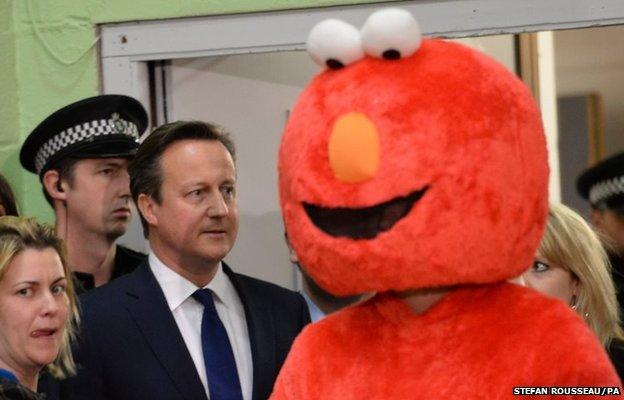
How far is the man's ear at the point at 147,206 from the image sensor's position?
3.35 metres

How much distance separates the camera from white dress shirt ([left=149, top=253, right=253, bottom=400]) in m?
3.13

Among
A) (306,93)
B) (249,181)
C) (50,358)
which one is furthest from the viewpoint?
(249,181)

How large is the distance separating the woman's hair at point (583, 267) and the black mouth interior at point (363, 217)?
4.19 feet

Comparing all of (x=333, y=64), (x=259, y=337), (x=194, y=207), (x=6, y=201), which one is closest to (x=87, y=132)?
(x=6, y=201)

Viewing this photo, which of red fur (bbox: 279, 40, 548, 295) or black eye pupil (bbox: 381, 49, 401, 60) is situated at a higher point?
black eye pupil (bbox: 381, 49, 401, 60)

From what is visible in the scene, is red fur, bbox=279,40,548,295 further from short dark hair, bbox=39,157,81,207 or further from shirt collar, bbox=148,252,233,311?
short dark hair, bbox=39,157,81,207

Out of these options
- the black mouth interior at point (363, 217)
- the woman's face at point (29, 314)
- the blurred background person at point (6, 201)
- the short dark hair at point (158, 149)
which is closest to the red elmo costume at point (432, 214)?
the black mouth interior at point (363, 217)

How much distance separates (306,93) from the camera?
1999 mm

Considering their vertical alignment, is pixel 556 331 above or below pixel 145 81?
below

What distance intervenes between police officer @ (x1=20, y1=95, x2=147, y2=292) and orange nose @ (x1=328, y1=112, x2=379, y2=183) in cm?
187

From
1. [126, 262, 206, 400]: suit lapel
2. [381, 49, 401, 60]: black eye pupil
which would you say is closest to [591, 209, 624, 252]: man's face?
[126, 262, 206, 400]: suit lapel

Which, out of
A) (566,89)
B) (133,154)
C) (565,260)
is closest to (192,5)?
(133,154)

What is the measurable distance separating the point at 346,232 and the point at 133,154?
193cm

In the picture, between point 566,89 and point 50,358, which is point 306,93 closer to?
point 50,358
